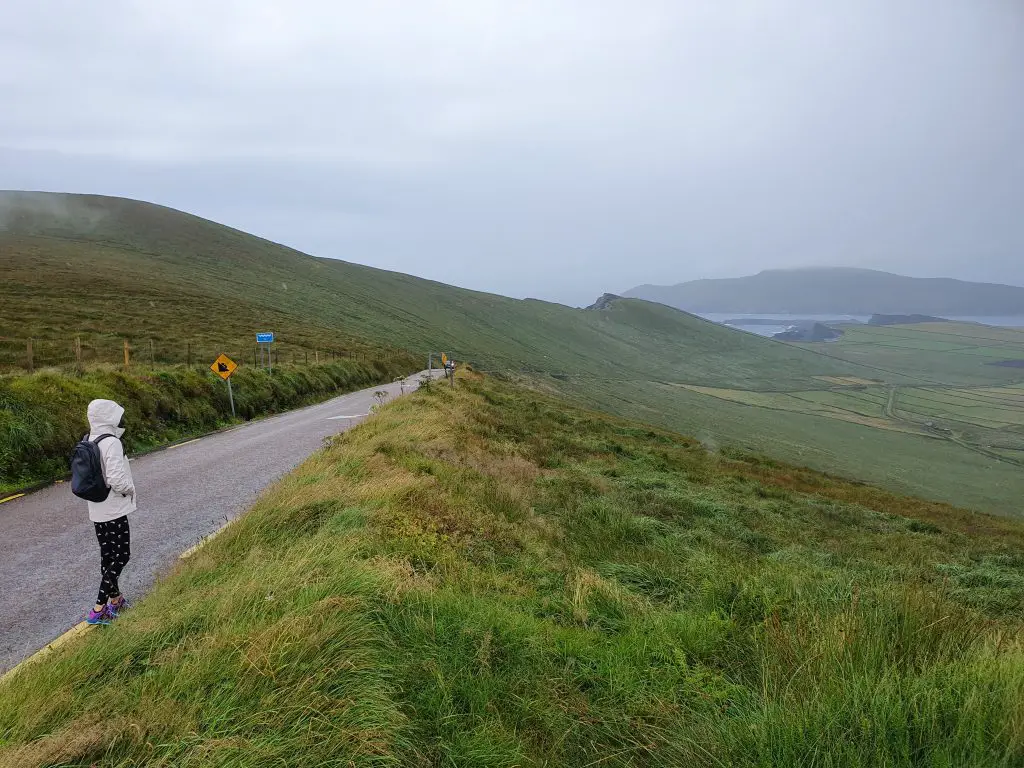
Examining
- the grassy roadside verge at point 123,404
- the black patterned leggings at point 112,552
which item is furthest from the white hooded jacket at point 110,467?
the grassy roadside verge at point 123,404

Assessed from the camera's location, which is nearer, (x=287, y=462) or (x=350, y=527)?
(x=350, y=527)

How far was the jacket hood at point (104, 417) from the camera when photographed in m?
5.46

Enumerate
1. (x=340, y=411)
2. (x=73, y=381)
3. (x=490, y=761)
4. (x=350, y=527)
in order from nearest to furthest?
(x=490, y=761) → (x=350, y=527) → (x=73, y=381) → (x=340, y=411)

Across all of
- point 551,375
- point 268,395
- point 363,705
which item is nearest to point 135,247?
point 551,375

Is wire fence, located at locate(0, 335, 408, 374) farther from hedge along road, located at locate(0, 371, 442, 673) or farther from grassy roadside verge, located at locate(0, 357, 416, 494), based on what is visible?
hedge along road, located at locate(0, 371, 442, 673)

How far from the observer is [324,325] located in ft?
228

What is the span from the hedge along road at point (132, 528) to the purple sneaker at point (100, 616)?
25cm

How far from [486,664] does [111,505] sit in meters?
4.34

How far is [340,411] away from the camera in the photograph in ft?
72.5

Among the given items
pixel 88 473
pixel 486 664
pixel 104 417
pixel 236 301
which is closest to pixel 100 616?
→ pixel 88 473

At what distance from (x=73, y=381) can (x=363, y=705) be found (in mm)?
15278

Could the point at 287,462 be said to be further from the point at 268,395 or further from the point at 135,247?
the point at 135,247

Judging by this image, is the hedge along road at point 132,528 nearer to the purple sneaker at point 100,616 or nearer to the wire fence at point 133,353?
the purple sneaker at point 100,616

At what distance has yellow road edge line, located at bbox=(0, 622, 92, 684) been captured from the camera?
4143 millimetres
